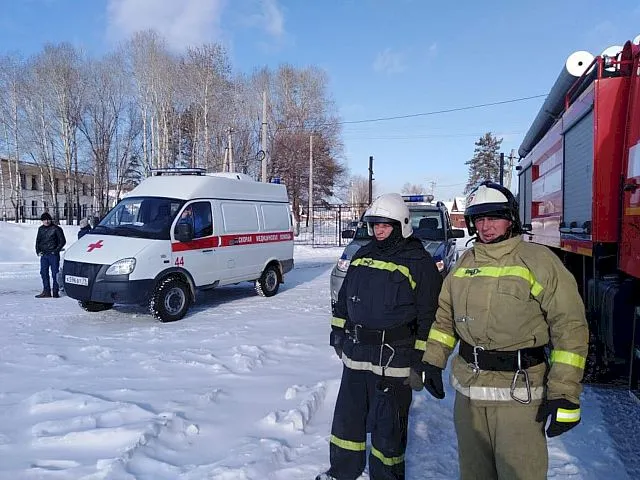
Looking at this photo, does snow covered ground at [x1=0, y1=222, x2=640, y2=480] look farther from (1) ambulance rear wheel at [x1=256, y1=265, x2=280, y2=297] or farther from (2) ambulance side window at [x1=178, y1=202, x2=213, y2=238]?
(1) ambulance rear wheel at [x1=256, y1=265, x2=280, y2=297]

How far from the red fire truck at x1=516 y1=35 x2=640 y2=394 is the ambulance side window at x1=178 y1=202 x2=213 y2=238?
18.8ft

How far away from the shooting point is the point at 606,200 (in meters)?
4.24

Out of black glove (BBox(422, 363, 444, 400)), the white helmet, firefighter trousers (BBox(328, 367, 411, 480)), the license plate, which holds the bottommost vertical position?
firefighter trousers (BBox(328, 367, 411, 480))

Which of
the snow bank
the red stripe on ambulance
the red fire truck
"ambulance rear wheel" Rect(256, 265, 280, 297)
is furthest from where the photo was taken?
the snow bank

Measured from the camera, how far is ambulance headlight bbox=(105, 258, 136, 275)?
743cm

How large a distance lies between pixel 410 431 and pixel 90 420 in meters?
2.58

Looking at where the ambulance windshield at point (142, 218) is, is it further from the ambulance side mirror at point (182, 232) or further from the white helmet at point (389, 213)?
the white helmet at point (389, 213)

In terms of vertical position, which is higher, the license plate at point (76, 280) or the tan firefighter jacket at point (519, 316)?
the tan firefighter jacket at point (519, 316)

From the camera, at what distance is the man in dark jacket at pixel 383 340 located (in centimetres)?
299

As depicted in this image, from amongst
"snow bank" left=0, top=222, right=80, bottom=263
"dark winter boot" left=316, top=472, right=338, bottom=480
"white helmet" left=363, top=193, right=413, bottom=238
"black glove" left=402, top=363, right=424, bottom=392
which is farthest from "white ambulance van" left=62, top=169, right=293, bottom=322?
"snow bank" left=0, top=222, right=80, bottom=263

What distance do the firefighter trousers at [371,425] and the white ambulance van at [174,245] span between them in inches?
207

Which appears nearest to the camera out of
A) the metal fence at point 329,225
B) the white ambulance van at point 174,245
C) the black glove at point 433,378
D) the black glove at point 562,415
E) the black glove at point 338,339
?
the black glove at point 562,415

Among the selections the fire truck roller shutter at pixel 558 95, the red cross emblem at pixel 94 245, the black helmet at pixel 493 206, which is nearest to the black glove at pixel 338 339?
the black helmet at pixel 493 206

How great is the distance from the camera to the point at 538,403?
2.33 meters
